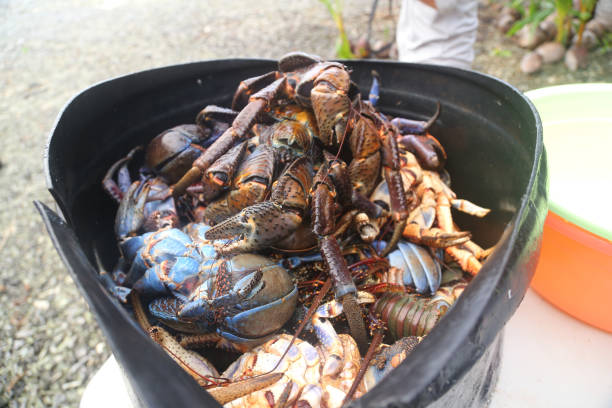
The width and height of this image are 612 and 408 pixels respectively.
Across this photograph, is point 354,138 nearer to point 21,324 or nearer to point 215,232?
point 215,232

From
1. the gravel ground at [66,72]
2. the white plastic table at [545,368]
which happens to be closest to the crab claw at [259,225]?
the white plastic table at [545,368]

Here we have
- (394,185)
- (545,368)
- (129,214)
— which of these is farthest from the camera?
(129,214)

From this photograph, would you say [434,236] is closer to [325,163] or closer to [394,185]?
[394,185]

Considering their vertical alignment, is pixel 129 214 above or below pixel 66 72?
above

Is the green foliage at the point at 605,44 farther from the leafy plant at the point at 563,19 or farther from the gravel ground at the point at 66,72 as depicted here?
the leafy plant at the point at 563,19

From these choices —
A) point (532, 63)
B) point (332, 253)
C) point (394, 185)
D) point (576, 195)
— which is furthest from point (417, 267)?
point (532, 63)

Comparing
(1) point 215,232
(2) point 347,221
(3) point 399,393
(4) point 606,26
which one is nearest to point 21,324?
(1) point 215,232
